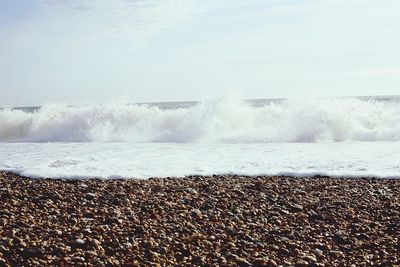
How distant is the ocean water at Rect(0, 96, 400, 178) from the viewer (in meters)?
10.1

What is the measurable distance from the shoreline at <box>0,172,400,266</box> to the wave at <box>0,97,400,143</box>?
9875 mm

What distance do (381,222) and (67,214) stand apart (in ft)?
13.5

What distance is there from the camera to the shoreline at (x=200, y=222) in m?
4.69

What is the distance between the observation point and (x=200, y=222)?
5.85 metres

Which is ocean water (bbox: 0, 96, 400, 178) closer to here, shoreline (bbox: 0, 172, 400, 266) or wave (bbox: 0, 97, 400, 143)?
wave (bbox: 0, 97, 400, 143)

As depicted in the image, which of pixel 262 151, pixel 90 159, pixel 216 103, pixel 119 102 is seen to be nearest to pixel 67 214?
pixel 90 159

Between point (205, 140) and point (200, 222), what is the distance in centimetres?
1245

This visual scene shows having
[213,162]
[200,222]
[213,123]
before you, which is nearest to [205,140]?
[213,123]

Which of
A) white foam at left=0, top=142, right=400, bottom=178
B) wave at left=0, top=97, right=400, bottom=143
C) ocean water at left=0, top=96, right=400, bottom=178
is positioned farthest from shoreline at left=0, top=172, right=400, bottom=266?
wave at left=0, top=97, right=400, bottom=143

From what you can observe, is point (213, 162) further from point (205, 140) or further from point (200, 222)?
point (205, 140)

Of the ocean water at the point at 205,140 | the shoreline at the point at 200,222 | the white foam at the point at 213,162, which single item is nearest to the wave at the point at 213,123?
the ocean water at the point at 205,140

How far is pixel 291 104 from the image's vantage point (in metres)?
22.6

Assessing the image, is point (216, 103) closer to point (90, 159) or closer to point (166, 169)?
point (90, 159)

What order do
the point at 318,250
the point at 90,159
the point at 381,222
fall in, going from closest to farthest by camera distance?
1. the point at 318,250
2. the point at 381,222
3. the point at 90,159
